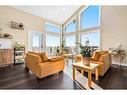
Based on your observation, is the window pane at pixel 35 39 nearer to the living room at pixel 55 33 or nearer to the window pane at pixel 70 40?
the living room at pixel 55 33

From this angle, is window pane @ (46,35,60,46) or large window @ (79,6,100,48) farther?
window pane @ (46,35,60,46)

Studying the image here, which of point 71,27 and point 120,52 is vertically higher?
point 71,27

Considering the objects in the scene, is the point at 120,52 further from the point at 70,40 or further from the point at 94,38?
the point at 70,40

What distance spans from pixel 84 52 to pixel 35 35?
4.68 m

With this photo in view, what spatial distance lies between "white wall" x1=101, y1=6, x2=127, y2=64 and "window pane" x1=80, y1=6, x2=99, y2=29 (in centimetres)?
47

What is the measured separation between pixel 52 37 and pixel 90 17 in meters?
3.14

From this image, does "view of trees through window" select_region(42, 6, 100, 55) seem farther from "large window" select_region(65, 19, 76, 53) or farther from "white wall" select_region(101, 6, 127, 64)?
"white wall" select_region(101, 6, 127, 64)

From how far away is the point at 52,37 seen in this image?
7934 millimetres

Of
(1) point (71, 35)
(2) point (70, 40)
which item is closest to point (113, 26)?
(1) point (71, 35)

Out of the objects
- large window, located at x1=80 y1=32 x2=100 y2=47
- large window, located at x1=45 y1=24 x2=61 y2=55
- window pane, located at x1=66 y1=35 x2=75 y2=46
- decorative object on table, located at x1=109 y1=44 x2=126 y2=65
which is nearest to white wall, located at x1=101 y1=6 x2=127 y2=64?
decorative object on table, located at x1=109 y1=44 x2=126 y2=65

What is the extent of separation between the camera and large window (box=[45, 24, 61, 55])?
7590mm

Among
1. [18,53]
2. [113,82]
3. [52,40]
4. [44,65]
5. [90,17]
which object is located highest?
[90,17]

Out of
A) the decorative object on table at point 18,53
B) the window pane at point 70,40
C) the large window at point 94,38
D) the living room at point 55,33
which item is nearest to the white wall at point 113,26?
the living room at point 55,33
